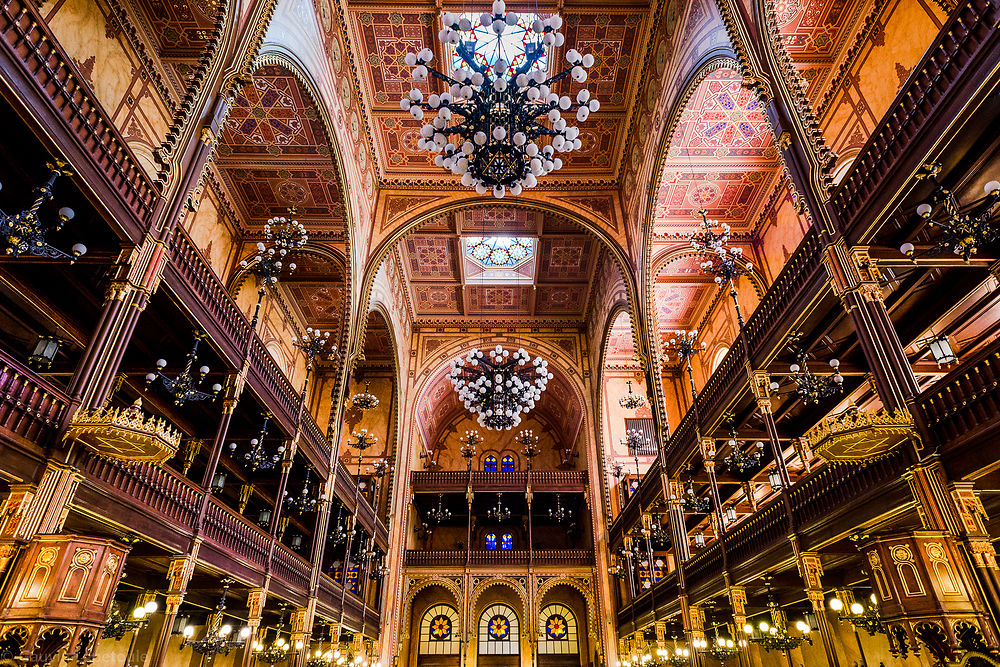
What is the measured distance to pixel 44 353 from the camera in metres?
9.05

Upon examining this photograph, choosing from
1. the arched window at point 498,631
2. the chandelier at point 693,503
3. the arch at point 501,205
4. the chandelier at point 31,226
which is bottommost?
the arched window at point 498,631

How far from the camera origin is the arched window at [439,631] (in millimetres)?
24094

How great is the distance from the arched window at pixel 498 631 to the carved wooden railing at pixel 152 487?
1857cm

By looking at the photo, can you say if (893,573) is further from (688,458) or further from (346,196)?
(346,196)

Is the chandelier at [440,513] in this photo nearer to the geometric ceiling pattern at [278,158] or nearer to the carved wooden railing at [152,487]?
the geometric ceiling pattern at [278,158]

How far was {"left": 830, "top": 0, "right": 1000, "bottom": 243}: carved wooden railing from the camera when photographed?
5.70 meters

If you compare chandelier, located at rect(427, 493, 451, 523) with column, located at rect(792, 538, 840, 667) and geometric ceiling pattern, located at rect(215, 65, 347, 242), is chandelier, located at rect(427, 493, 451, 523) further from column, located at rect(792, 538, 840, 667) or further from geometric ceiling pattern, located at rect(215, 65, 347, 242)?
column, located at rect(792, 538, 840, 667)

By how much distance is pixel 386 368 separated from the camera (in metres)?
26.6

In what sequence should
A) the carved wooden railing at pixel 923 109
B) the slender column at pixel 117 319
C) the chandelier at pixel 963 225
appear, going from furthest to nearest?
the slender column at pixel 117 319
the chandelier at pixel 963 225
the carved wooden railing at pixel 923 109

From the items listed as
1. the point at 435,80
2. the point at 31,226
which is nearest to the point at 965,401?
the point at 31,226

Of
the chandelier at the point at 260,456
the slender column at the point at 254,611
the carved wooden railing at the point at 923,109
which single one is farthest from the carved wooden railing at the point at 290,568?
the carved wooden railing at the point at 923,109

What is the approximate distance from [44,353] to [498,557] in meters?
18.1

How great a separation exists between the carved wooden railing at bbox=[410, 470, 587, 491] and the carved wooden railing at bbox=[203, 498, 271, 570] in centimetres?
1290

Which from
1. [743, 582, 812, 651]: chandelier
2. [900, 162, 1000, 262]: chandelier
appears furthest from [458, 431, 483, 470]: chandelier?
[900, 162, 1000, 262]: chandelier
